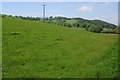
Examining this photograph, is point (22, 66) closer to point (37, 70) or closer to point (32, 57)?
point (37, 70)

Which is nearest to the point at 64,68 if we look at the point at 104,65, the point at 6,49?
the point at 104,65

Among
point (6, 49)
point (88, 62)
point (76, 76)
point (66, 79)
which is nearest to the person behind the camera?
point (66, 79)

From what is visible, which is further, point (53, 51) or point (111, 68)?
point (53, 51)

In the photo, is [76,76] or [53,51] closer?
[76,76]

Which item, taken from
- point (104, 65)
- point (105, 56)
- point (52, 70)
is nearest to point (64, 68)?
point (52, 70)

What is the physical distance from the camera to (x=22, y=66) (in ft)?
69.5

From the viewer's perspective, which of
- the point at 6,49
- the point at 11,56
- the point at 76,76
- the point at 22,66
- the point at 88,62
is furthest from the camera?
the point at 6,49

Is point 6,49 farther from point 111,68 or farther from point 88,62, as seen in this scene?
point 111,68

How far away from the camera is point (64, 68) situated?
69.0 ft

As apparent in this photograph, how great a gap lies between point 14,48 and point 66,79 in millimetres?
14040

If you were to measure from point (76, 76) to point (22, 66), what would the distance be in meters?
5.18

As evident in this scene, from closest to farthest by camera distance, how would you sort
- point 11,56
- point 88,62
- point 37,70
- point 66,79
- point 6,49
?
point 66,79 < point 37,70 < point 88,62 < point 11,56 < point 6,49

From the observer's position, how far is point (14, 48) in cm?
2945

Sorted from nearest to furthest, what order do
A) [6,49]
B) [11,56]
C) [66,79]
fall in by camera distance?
1. [66,79]
2. [11,56]
3. [6,49]
